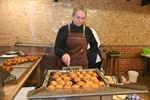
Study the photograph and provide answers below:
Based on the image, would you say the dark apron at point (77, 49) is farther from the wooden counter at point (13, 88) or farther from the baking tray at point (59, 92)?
the baking tray at point (59, 92)

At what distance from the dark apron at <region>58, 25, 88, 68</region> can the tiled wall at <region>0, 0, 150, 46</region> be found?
1992 mm

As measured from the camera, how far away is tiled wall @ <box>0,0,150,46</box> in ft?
14.9

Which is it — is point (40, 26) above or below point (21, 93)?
above

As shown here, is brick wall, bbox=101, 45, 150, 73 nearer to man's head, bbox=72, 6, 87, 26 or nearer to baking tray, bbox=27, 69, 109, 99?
man's head, bbox=72, 6, 87, 26

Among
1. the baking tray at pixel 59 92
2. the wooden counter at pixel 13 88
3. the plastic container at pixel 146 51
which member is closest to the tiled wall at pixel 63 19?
the plastic container at pixel 146 51

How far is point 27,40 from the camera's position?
15.3 ft

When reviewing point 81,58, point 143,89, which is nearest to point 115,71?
point 81,58

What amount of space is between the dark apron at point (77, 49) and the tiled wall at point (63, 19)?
6.53 ft

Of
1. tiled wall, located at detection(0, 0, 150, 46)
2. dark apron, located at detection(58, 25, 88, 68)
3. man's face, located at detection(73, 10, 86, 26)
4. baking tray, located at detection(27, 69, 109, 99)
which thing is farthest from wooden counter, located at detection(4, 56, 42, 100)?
tiled wall, located at detection(0, 0, 150, 46)

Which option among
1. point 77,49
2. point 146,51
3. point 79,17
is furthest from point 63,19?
point 79,17

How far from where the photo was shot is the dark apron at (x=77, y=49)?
270cm

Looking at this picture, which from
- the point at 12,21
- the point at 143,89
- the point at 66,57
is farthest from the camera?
the point at 12,21

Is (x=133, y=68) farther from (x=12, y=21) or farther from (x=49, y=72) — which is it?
(x=49, y=72)

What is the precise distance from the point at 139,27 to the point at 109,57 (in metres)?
0.94
